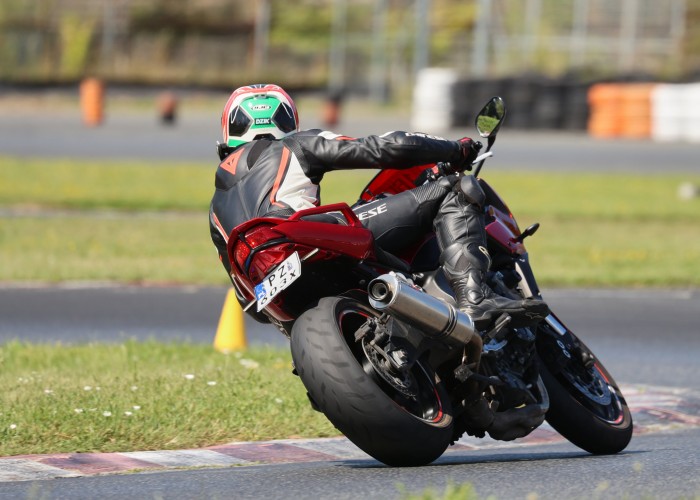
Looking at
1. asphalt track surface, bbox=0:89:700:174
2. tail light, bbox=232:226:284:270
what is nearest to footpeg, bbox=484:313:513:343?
tail light, bbox=232:226:284:270

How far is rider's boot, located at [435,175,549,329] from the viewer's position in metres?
5.46

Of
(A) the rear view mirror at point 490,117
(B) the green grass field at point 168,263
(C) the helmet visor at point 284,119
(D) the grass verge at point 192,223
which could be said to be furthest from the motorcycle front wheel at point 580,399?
(D) the grass verge at point 192,223

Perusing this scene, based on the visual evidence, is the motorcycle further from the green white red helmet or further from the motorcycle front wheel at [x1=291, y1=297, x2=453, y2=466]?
the green white red helmet

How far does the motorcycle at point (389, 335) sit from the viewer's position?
16.6 ft

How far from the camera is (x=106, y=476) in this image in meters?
A: 5.30

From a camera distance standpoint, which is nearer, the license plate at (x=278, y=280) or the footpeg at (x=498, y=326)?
the license plate at (x=278, y=280)

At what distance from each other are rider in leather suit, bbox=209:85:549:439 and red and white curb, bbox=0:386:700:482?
65 cm

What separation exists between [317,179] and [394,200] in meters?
0.33

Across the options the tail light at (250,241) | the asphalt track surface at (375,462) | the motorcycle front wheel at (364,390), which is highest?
the tail light at (250,241)

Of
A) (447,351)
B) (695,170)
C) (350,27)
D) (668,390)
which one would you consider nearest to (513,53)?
(350,27)

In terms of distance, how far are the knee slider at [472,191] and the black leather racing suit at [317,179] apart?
0.28 ft

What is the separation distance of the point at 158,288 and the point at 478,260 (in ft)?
23.3

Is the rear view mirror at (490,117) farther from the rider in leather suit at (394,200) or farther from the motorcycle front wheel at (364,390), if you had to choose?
the motorcycle front wheel at (364,390)

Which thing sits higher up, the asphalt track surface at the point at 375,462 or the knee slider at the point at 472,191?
the knee slider at the point at 472,191
